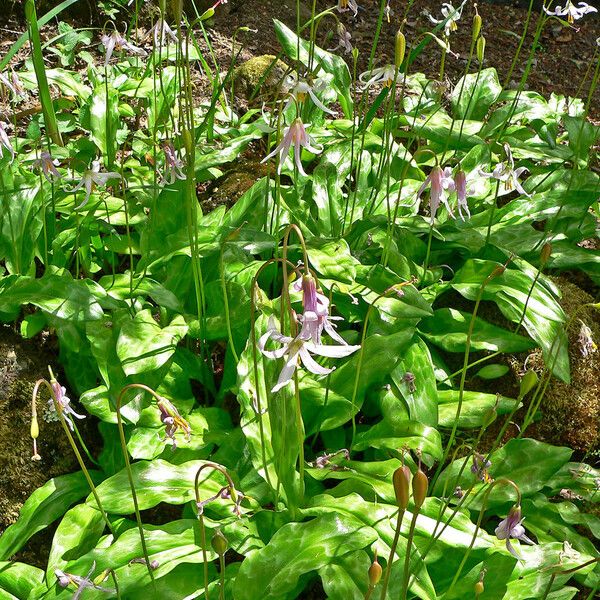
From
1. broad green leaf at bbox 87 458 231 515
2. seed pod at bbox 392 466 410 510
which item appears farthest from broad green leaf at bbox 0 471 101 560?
seed pod at bbox 392 466 410 510

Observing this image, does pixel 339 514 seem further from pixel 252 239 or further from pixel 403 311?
pixel 252 239

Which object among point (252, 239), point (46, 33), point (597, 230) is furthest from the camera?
point (46, 33)

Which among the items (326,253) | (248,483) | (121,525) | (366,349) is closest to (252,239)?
(326,253)

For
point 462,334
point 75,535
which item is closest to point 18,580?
point 75,535

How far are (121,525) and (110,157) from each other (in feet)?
5.96

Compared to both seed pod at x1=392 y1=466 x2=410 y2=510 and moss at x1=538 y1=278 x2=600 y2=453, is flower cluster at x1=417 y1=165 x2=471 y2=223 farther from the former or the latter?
seed pod at x1=392 y1=466 x2=410 y2=510

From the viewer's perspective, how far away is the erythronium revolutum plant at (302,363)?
78.7 inches

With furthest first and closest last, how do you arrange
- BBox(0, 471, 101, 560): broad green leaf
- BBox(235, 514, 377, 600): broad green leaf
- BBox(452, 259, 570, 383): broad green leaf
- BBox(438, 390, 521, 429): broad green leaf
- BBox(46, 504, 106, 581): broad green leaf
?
BBox(452, 259, 570, 383): broad green leaf, BBox(438, 390, 521, 429): broad green leaf, BBox(0, 471, 101, 560): broad green leaf, BBox(46, 504, 106, 581): broad green leaf, BBox(235, 514, 377, 600): broad green leaf

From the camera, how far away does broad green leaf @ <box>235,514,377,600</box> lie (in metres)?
1.93

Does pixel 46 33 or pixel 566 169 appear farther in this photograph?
pixel 46 33

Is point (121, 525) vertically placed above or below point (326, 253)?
below

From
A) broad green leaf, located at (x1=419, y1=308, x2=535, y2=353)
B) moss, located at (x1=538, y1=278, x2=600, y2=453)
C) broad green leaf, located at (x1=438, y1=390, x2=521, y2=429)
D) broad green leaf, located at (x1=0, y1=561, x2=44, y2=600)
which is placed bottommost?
broad green leaf, located at (x1=0, y1=561, x2=44, y2=600)

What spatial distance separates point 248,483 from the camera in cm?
229

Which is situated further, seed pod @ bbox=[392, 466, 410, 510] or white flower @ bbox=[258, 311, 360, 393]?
white flower @ bbox=[258, 311, 360, 393]
